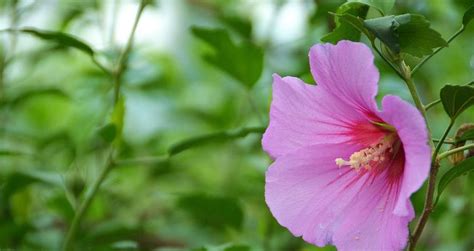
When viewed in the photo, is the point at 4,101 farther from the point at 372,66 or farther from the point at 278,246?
the point at 372,66

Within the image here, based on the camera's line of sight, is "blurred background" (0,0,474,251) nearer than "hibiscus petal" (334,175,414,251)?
No

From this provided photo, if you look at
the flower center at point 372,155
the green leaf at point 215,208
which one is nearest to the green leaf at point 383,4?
the flower center at point 372,155

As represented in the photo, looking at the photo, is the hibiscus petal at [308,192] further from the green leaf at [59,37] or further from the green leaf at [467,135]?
the green leaf at [59,37]

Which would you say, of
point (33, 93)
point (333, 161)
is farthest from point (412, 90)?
point (33, 93)

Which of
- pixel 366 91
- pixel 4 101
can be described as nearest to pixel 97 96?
pixel 4 101

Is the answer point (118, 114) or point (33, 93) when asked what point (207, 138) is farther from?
point (33, 93)

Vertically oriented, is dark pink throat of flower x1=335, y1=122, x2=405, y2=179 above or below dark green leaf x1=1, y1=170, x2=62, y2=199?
above

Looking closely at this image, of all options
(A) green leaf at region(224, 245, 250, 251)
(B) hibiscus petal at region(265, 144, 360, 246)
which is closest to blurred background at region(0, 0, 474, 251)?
(A) green leaf at region(224, 245, 250, 251)

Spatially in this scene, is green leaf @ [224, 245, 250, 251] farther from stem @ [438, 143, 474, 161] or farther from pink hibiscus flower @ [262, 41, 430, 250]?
stem @ [438, 143, 474, 161]
